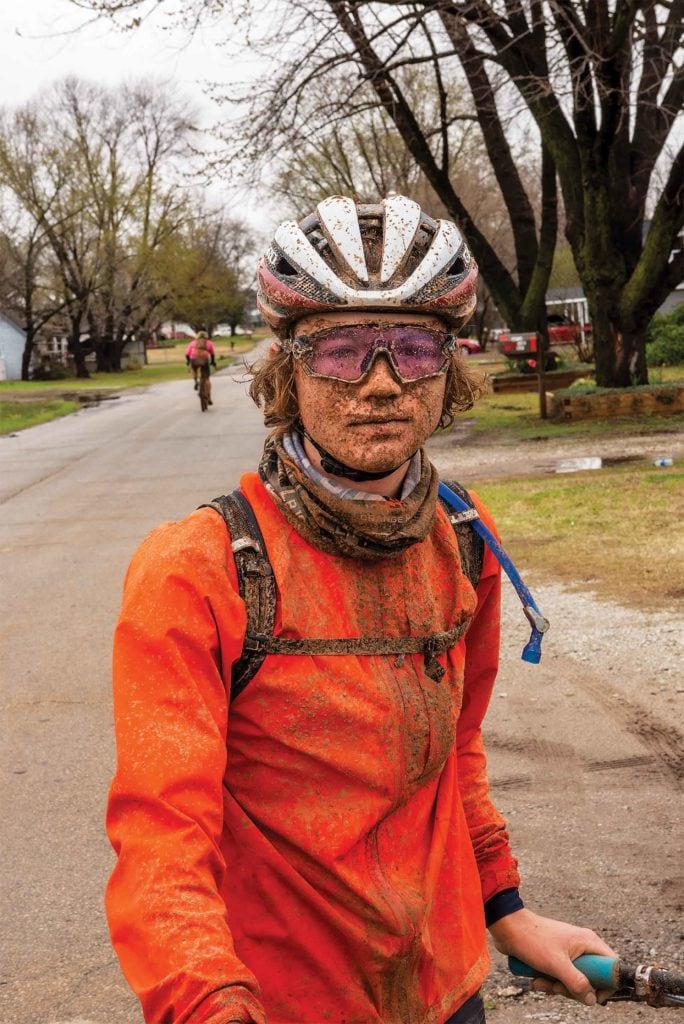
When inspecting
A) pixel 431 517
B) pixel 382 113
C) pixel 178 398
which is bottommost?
pixel 178 398

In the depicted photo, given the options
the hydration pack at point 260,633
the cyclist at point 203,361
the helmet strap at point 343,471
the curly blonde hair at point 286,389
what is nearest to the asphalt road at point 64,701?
the curly blonde hair at point 286,389

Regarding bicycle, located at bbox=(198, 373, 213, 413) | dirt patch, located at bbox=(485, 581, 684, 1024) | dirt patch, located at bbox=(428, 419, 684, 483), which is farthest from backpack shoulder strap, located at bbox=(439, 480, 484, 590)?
bicycle, located at bbox=(198, 373, 213, 413)

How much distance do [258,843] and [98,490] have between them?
1427cm

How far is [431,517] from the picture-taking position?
89.4 inches

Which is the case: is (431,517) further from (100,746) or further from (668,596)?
(668,596)

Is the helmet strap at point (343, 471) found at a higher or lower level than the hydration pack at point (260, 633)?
higher

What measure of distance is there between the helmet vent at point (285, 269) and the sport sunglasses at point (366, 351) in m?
0.11

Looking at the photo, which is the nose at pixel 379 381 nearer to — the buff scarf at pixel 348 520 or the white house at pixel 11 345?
the buff scarf at pixel 348 520

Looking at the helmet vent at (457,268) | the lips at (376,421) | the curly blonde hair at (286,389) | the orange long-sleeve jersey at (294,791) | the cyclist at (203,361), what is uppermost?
the helmet vent at (457,268)

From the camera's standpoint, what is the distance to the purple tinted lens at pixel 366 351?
90.4 inches

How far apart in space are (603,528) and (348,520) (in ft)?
29.3

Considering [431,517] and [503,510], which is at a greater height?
Result: [431,517]

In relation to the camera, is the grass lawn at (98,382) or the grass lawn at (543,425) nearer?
the grass lawn at (543,425)

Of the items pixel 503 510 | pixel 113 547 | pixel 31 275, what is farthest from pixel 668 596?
pixel 31 275
